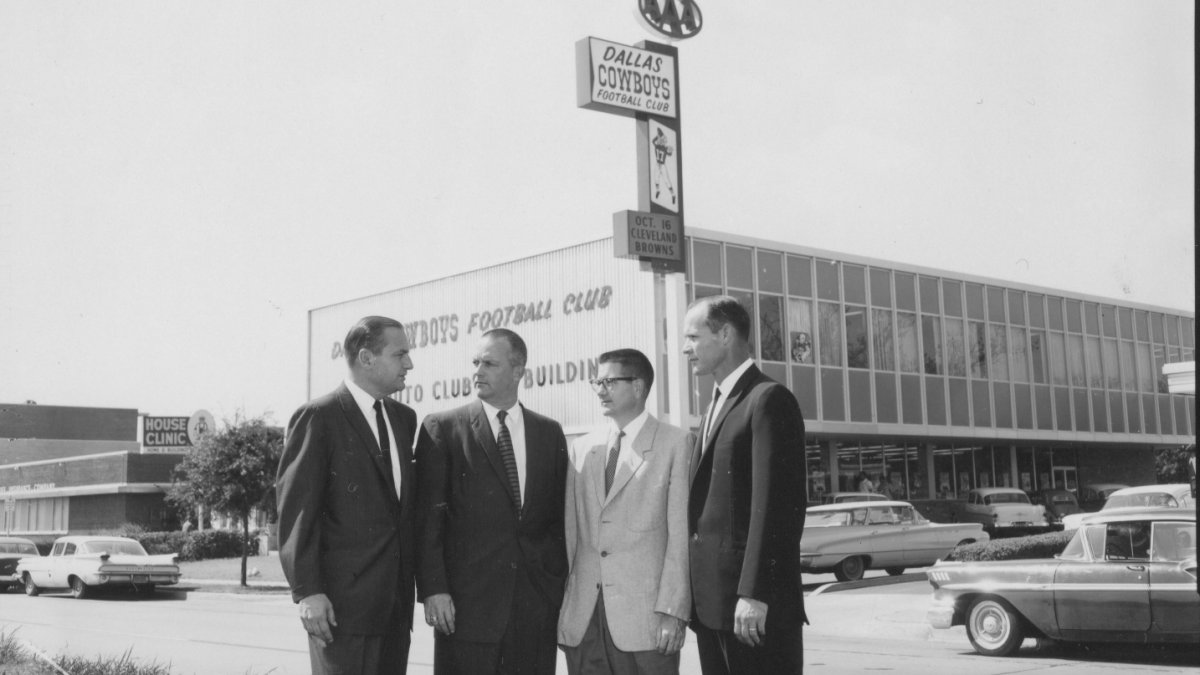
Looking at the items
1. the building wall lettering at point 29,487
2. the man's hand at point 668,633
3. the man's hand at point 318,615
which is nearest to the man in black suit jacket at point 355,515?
the man's hand at point 318,615

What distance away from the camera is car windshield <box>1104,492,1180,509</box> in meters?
22.2

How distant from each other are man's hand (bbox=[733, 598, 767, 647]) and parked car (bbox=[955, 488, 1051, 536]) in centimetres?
2753

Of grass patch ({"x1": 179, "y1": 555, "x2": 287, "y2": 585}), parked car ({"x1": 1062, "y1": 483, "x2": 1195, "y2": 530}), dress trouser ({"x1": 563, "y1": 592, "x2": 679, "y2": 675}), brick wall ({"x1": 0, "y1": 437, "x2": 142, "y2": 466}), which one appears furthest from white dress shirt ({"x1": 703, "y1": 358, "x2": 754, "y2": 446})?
brick wall ({"x1": 0, "y1": 437, "x2": 142, "y2": 466})

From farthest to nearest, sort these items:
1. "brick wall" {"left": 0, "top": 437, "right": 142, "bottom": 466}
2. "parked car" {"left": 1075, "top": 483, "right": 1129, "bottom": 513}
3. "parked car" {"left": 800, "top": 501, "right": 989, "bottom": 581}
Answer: "brick wall" {"left": 0, "top": 437, "right": 142, "bottom": 466} < "parked car" {"left": 1075, "top": 483, "right": 1129, "bottom": 513} < "parked car" {"left": 800, "top": 501, "right": 989, "bottom": 581}

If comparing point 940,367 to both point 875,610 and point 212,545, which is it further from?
point 212,545

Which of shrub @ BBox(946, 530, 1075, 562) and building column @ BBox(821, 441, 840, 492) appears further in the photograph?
building column @ BBox(821, 441, 840, 492)

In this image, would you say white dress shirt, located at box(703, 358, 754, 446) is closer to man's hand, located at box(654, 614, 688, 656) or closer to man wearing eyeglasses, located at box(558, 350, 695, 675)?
man wearing eyeglasses, located at box(558, 350, 695, 675)

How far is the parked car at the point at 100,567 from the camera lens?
24672 mm

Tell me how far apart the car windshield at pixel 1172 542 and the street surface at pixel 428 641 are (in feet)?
3.27

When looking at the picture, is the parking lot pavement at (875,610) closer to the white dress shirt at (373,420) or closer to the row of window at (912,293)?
the white dress shirt at (373,420)

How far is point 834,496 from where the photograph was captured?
93.9ft

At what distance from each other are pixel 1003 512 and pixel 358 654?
28135 mm

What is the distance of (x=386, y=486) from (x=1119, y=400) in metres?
40.5

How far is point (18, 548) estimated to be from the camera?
29312 millimetres
